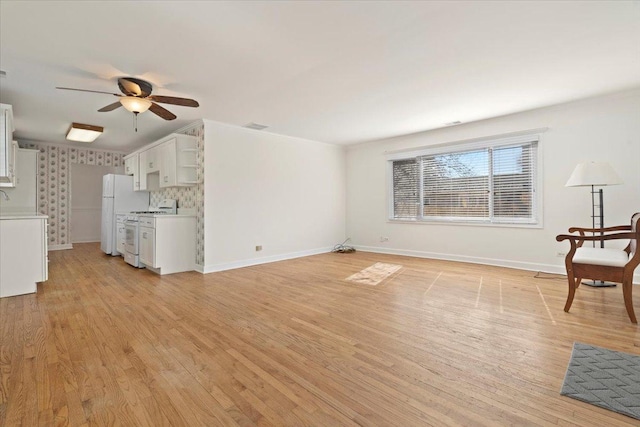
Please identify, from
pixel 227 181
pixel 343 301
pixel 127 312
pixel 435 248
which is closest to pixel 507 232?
pixel 435 248

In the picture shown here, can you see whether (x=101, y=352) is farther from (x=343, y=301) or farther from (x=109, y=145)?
(x=109, y=145)

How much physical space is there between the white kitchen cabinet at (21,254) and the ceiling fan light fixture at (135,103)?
1917 millimetres

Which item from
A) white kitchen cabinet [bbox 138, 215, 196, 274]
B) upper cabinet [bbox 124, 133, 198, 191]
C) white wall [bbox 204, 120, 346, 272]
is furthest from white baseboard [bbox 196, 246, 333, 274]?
upper cabinet [bbox 124, 133, 198, 191]

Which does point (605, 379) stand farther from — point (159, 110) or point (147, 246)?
point (147, 246)

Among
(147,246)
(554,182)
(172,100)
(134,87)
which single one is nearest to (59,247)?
(147,246)

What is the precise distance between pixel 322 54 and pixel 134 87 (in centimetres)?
199

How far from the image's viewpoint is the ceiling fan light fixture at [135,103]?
125 inches

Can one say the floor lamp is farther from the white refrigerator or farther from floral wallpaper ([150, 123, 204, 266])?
the white refrigerator

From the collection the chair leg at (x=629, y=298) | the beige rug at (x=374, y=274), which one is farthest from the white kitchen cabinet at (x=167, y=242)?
the chair leg at (x=629, y=298)

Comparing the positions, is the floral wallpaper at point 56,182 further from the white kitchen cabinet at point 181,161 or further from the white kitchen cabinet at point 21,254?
the white kitchen cabinet at point 21,254

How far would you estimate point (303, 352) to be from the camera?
6.92ft

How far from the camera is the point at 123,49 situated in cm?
261

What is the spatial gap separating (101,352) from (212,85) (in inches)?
110

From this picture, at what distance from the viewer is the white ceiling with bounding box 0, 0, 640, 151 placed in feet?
7.10
